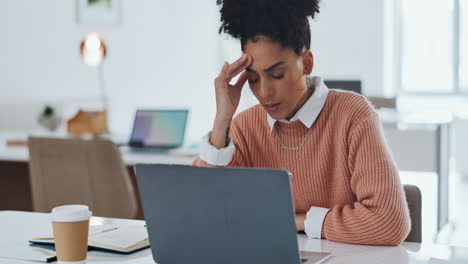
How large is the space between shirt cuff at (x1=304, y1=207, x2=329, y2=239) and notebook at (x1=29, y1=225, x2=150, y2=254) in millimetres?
347

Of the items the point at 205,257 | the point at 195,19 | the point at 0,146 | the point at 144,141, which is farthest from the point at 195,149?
the point at 195,19

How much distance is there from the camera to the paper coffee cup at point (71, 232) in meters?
1.37

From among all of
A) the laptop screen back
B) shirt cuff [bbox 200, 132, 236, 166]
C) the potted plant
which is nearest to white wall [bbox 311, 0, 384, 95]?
the potted plant

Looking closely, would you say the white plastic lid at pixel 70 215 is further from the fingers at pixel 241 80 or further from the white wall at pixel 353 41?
the white wall at pixel 353 41

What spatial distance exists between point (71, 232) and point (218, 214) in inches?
12.2

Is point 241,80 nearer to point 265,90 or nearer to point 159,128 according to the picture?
point 265,90

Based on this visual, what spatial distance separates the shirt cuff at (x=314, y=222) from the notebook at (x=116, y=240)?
347 millimetres

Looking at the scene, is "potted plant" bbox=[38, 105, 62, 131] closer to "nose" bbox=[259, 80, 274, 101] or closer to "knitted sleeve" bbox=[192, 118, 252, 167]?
"knitted sleeve" bbox=[192, 118, 252, 167]

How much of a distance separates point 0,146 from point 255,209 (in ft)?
9.14

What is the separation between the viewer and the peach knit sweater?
1546 mm

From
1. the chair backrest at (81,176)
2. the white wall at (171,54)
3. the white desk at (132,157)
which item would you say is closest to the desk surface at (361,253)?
the chair backrest at (81,176)

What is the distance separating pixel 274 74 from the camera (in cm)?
166

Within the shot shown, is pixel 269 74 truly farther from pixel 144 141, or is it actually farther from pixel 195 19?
pixel 195 19

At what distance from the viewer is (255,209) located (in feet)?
3.97
